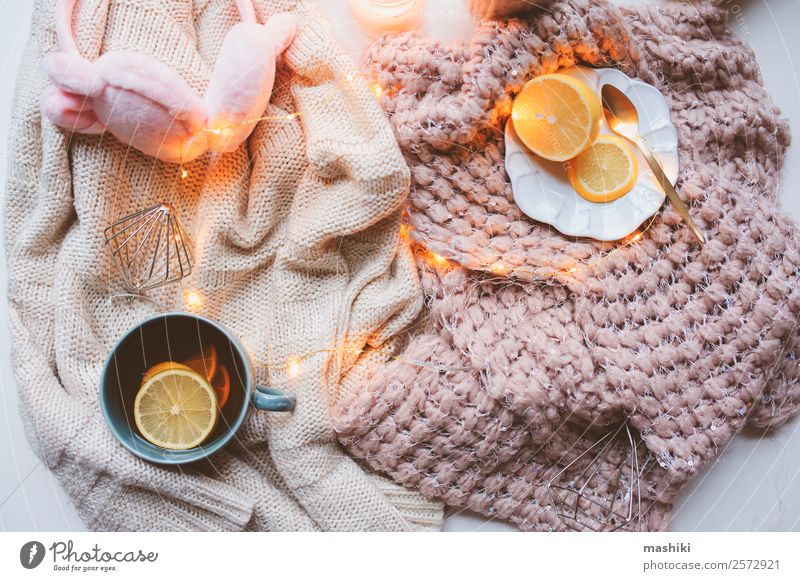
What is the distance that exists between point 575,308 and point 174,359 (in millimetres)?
342

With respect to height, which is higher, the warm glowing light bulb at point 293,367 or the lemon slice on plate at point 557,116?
the lemon slice on plate at point 557,116

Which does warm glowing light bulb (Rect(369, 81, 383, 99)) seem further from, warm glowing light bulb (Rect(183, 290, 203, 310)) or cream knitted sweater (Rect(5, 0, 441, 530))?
warm glowing light bulb (Rect(183, 290, 203, 310))

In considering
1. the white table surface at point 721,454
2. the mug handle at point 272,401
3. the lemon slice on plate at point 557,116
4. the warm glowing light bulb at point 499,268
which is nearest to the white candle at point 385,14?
the white table surface at point 721,454

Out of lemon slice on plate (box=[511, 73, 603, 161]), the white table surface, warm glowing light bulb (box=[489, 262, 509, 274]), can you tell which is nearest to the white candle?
the white table surface

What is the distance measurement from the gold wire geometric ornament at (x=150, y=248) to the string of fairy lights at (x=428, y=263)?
0.09 ft

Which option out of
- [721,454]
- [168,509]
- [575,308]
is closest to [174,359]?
[168,509]

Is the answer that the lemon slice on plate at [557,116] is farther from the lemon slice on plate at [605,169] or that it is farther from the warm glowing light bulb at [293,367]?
the warm glowing light bulb at [293,367]

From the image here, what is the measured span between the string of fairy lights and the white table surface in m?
0.10

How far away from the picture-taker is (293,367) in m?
0.59

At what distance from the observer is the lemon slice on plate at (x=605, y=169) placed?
60 cm

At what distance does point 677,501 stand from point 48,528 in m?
0.56

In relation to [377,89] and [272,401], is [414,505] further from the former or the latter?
[377,89]
